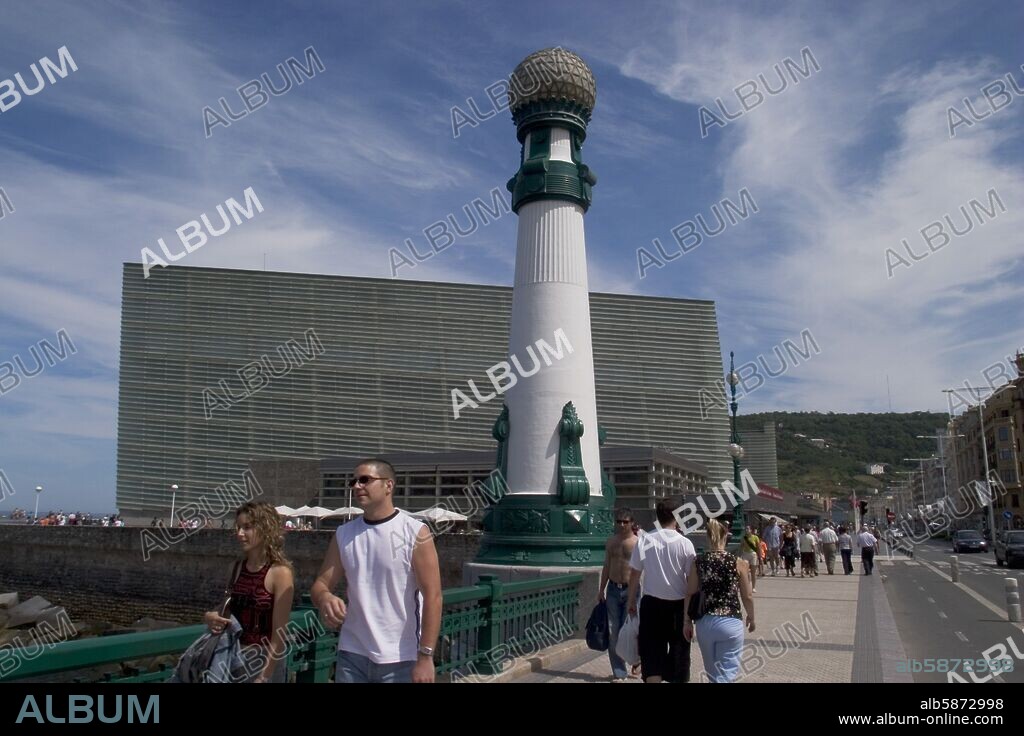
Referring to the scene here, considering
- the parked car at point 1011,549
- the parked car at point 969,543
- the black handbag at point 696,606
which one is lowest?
the parked car at point 969,543

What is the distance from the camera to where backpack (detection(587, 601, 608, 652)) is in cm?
779

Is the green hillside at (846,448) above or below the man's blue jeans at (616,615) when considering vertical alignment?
above

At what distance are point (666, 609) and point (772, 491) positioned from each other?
145 ft

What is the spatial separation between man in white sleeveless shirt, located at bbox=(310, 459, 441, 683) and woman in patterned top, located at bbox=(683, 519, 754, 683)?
8.01ft

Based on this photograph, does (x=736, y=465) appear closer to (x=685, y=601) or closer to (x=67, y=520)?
(x=685, y=601)

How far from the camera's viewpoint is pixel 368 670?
150 inches

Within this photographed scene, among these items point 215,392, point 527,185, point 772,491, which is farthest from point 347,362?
point 527,185

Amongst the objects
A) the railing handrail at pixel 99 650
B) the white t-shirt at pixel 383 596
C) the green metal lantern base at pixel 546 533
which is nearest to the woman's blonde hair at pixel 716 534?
the white t-shirt at pixel 383 596

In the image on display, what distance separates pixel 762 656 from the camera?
878cm

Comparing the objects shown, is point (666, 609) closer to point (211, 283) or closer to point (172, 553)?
point (172, 553)

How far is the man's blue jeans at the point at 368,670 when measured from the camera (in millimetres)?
3758

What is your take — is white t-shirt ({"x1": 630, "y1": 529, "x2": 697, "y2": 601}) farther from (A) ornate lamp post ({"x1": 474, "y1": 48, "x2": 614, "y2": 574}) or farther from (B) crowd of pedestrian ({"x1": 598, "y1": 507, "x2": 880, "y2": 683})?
(A) ornate lamp post ({"x1": 474, "y1": 48, "x2": 614, "y2": 574})

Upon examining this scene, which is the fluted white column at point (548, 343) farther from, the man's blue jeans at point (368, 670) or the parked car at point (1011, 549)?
the parked car at point (1011, 549)

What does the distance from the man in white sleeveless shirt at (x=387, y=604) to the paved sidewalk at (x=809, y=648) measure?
4217 mm
